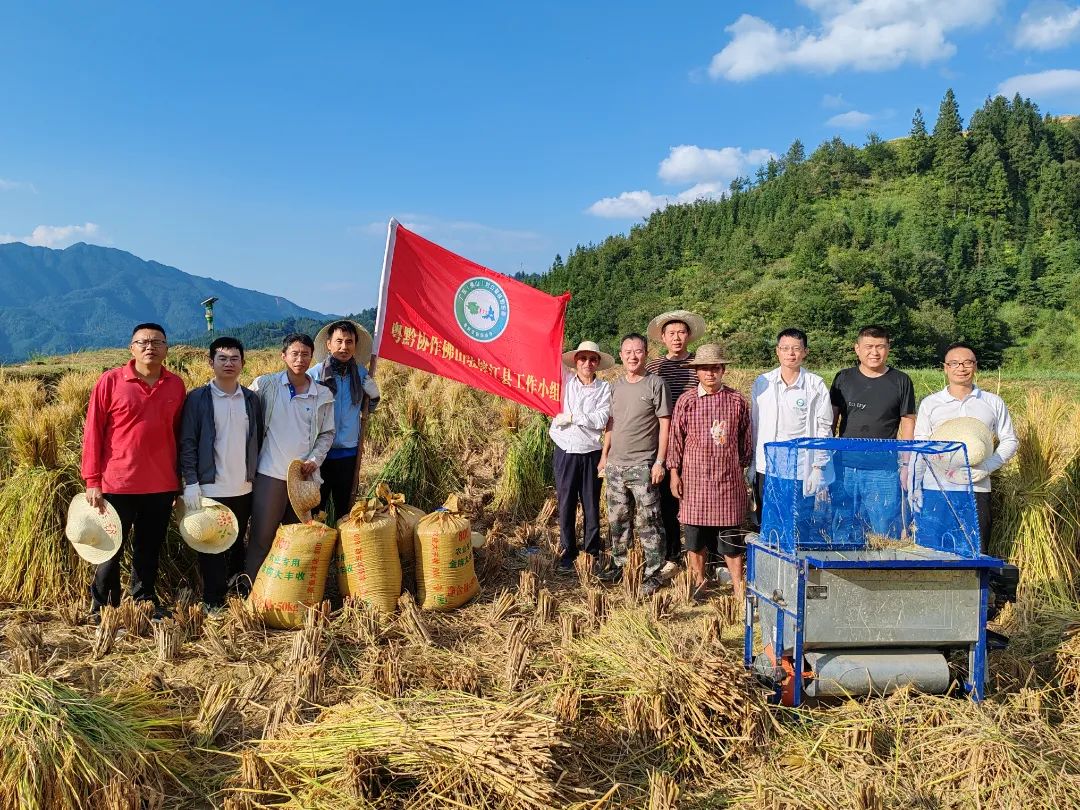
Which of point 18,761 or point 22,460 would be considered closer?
point 18,761

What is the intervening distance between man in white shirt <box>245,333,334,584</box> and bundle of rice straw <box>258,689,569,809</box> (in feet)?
6.72

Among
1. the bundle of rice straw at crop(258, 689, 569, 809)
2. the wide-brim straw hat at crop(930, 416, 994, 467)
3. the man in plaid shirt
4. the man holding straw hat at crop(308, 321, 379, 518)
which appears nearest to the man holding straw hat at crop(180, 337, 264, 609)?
the man holding straw hat at crop(308, 321, 379, 518)

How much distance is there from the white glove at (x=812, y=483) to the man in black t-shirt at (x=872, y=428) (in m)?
0.16

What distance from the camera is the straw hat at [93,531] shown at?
4000 millimetres

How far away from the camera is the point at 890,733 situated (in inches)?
113

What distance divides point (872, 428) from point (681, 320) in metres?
1.51

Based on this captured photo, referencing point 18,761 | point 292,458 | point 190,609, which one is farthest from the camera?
point 292,458

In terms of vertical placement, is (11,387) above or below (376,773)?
above

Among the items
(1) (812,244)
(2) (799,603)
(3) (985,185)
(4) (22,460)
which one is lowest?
(2) (799,603)

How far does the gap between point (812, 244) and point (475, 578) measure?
6255 cm

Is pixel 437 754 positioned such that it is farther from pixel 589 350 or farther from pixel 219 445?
pixel 589 350

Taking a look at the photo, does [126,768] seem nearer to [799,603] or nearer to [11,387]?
[799,603]

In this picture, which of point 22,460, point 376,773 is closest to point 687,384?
point 376,773

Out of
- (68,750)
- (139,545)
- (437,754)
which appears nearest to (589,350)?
(139,545)
